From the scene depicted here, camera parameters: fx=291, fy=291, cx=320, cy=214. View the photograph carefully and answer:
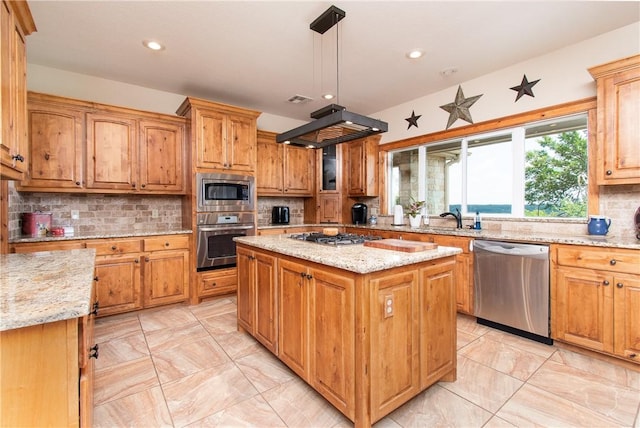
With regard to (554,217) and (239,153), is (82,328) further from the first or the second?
(554,217)

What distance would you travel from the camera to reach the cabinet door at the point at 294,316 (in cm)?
187

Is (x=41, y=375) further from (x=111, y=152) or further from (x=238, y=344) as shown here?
(x=111, y=152)

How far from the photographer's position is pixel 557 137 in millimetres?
3070

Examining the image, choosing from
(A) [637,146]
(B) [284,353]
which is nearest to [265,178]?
(B) [284,353]

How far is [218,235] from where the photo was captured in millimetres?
3750

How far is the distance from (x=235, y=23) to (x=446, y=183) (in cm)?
322

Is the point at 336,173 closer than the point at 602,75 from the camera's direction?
No

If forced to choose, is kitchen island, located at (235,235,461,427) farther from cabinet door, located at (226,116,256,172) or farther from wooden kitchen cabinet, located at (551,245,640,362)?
cabinet door, located at (226,116,256,172)

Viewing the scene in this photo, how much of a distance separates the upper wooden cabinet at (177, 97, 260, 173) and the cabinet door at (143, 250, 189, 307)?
1.15m

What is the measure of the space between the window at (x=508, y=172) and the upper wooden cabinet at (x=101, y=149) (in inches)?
133

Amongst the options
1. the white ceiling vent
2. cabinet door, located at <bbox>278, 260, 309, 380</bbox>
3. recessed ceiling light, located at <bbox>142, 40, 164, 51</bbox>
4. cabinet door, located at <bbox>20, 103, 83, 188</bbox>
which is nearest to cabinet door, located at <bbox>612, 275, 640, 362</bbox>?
cabinet door, located at <bbox>278, 260, 309, 380</bbox>

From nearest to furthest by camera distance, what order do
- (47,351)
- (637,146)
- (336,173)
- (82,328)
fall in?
(47,351) → (82,328) → (637,146) → (336,173)

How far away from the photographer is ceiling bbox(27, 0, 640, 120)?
2320mm

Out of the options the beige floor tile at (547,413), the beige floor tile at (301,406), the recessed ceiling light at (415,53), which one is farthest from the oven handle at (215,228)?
the beige floor tile at (547,413)
